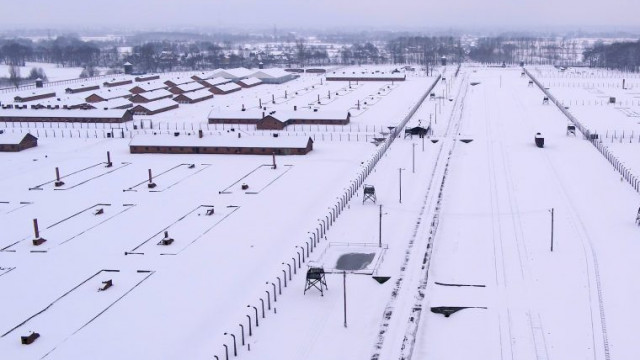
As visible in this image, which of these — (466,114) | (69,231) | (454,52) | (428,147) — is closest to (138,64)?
(454,52)

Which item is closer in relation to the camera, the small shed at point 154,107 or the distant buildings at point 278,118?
the distant buildings at point 278,118

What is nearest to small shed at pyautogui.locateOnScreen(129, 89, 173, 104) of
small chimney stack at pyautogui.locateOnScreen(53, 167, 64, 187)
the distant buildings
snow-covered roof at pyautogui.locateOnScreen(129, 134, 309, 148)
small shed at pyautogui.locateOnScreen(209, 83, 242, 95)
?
small shed at pyautogui.locateOnScreen(209, 83, 242, 95)

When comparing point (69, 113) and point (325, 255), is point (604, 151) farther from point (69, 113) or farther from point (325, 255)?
Result: point (69, 113)

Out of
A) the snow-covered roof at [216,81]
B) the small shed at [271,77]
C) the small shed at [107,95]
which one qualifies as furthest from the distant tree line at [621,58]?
the small shed at [107,95]

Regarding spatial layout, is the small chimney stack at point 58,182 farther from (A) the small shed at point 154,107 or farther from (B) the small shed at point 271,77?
(B) the small shed at point 271,77

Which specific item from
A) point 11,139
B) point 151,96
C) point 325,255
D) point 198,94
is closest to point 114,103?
point 151,96

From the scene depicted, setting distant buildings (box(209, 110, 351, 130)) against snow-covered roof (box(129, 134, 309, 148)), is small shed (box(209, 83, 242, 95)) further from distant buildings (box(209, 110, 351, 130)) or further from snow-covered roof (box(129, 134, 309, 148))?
snow-covered roof (box(129, 134, 309, 148))
